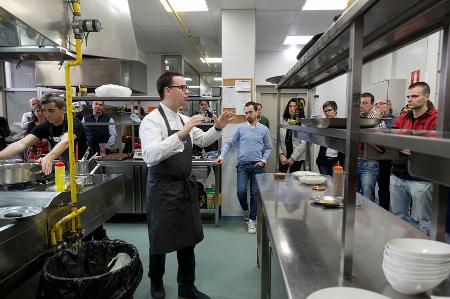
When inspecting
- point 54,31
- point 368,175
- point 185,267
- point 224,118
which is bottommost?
point 185,267

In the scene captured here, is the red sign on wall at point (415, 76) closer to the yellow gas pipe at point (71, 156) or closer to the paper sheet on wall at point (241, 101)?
the paper sheet on wall at point (241, 101)

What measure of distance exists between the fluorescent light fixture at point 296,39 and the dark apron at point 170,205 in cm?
429

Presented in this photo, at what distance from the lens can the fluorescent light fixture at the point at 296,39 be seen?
18.8 feet

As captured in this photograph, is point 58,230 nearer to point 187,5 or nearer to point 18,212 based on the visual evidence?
point 18,212

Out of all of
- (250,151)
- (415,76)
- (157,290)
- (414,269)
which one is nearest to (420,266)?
(414,269)

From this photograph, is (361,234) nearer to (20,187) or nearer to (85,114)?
(20,187)

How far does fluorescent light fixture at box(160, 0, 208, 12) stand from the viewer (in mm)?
4109

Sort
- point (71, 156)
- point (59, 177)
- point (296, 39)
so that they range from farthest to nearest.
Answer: point (296, 39), point (59, 177), point (71, 156)

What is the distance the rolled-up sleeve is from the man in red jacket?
188 cm

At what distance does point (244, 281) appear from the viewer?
2.70 meters

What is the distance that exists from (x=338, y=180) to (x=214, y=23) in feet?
12.0

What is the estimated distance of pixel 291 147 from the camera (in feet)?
15.4

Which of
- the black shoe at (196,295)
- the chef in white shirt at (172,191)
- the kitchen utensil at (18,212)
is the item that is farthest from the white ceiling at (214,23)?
the black shoe at (196,295)

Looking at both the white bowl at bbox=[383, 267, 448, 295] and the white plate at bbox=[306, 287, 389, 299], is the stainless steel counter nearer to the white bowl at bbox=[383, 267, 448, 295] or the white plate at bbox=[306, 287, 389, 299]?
the white plate at bbox=[306, 287, 389, 299]
